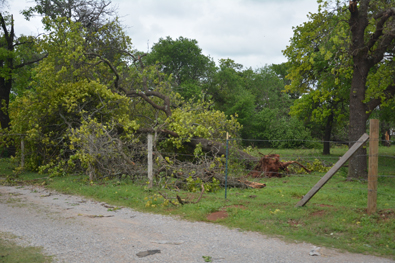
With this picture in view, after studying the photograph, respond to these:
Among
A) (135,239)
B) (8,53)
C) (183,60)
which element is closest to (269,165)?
(135,239)

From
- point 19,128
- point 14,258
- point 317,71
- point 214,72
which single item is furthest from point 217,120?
point 214,72

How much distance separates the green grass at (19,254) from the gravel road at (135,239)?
6.0 inches

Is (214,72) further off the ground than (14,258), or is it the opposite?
(214,72)

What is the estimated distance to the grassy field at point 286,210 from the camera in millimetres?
5250

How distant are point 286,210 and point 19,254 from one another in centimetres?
477

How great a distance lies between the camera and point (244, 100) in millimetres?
40875

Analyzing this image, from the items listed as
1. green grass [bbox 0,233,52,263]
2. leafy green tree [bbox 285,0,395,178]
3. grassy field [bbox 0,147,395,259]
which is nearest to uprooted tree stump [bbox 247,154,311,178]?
grassy field [bbox 0,147,395,259]

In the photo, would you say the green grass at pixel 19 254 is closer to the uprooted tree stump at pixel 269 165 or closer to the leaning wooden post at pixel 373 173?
the leaning wooden post at pixel 373 173

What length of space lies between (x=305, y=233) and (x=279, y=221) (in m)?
0.67

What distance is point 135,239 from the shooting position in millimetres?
5301

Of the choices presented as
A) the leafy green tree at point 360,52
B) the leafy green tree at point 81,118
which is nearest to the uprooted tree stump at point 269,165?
the leafy green tree at point 81,118

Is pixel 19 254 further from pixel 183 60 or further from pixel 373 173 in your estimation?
pixel 183 60

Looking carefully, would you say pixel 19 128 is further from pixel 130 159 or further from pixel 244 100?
pixel 244 100

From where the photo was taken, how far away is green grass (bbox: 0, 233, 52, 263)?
4.30 meters
